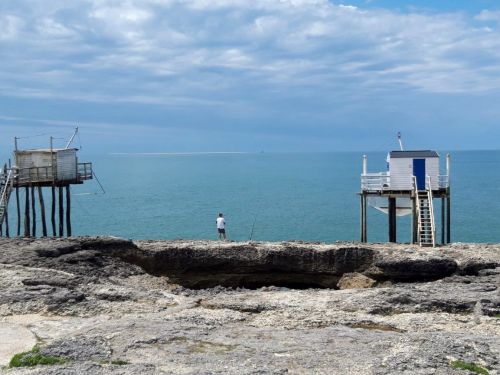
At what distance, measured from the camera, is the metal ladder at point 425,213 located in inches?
1222

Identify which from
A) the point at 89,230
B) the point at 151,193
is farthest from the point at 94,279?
the point at 151,193

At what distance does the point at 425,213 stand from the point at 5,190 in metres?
24.7

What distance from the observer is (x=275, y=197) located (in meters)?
108

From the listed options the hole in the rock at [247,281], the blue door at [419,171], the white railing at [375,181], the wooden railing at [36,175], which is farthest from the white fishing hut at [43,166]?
the blue door at [419,171]

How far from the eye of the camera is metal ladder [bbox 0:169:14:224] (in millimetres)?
38125

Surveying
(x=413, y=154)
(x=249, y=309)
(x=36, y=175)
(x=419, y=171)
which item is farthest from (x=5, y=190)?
(x=249, y=309)

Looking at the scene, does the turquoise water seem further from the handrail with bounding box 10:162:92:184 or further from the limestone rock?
the limestone rock

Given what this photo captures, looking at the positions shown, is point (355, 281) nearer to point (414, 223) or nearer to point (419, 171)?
point (414, 223)

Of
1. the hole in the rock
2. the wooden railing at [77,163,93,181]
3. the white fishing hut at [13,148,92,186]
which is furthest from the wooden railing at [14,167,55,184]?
the hole in the rock

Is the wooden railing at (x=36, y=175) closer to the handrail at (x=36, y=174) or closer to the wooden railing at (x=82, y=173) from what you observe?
the handrail at (x=36, y=174)

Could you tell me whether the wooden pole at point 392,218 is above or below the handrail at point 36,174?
below

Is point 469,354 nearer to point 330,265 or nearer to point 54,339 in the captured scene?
point 54,339

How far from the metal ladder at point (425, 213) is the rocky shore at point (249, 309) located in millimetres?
2004

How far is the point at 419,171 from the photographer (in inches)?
1416
